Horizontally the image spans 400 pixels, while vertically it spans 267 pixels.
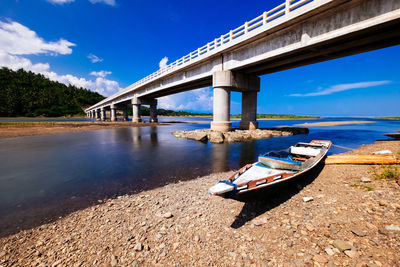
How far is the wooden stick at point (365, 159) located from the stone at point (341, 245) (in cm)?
595

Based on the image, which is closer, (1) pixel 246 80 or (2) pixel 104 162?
(2) pixel 104 162

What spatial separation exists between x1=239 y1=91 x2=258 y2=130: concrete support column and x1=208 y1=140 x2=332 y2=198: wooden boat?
1929cm

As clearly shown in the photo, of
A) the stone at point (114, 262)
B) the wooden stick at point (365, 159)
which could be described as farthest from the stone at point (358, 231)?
the stone at point (114, 262)

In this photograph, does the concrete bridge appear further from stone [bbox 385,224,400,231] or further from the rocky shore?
stone [bbox 385,224,400,231]

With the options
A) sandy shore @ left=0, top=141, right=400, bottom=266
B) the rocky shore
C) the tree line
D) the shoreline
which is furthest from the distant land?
sandy shore @ left=0, top=141, right=400, bottom=266

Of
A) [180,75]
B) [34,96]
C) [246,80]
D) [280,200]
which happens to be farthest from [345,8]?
[34,96]

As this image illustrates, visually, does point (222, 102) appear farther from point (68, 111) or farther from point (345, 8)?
point (68, 111)

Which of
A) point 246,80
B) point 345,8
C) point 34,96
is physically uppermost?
point 34,96

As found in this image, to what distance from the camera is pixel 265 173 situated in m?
5.95

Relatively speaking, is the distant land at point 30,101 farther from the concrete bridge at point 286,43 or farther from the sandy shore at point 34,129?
the concrete bridge at point 286,43

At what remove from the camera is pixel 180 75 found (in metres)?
32.2

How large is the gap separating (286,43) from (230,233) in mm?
19022

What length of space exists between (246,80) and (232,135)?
1062 centimetres

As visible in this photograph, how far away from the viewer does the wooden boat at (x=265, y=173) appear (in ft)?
13.8
